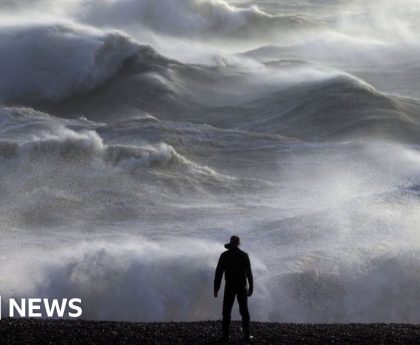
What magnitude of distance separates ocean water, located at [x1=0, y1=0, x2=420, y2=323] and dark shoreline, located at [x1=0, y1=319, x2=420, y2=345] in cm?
246

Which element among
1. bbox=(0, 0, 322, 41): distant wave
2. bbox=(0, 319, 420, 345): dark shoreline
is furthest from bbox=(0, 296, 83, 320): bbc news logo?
bbox=(0, 0, 322, 41): distant wave

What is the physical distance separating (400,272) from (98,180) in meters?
7.68

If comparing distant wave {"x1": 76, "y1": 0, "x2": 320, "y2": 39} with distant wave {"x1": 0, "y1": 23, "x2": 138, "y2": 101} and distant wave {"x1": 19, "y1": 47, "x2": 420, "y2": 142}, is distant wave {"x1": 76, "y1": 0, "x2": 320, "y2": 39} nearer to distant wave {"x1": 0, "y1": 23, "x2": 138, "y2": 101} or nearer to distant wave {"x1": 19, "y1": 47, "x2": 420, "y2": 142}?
distant wave {"x1": 0, "y1": 23, "x2": 138, "y2": 101}

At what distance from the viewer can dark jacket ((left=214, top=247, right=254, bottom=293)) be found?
1199 centimetres

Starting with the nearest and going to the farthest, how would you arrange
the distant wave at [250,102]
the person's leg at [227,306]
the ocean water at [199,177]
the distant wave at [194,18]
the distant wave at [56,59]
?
1. the person's leg at [227,306]
2. the ocean water at [199,177]
3. the distant wave at [250,102]
4. the distant wave at [56,59]
5. the distant wave at [194,18]

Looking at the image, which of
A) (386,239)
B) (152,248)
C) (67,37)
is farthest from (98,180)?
(67,37)

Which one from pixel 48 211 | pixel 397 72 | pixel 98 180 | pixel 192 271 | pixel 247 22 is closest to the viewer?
pixel 192 271

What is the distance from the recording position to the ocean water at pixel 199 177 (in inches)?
645

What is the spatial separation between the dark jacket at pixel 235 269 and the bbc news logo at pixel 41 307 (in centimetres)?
387

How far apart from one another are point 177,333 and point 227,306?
85cm

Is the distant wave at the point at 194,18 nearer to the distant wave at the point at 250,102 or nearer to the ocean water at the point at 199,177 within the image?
the ocean water at the point at 199,177

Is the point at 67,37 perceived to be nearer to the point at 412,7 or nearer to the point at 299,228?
the point at 299,228

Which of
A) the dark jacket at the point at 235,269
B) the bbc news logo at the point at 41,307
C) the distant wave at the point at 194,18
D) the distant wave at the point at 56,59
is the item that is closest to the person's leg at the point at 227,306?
the dark jacket at the point at 235,269

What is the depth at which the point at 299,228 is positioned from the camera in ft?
63.4
